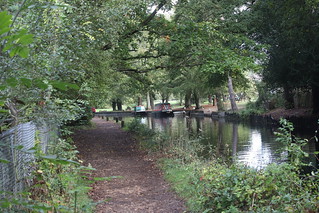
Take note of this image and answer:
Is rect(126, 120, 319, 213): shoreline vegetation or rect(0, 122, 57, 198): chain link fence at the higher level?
rect(0, 122, 57, 198): chain link fence

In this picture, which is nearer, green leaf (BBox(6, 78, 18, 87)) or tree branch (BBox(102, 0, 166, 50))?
green leaf (BBox(6, 78, 18, 87))

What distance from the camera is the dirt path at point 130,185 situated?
691cm

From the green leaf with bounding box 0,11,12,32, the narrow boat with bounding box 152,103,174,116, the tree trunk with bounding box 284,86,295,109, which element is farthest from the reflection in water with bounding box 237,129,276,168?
the narrow boat with bounding box 152,103,174,116

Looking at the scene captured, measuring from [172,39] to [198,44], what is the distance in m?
1.14

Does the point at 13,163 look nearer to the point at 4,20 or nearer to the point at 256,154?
the point at 4,20

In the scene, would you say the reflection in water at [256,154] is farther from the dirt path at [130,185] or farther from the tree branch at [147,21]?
the tree branch at [147,21]

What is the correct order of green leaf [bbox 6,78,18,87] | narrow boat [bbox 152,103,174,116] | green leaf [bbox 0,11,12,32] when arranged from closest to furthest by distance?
1. green leaf [bbox 0,11,12,32]
2. green leaf [bbox 6,78,18,87]
3. narrow boat [bbox 152,103,174,116]

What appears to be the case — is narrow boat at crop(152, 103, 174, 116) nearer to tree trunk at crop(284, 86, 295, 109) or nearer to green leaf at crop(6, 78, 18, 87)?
tree trunk at crop(284, 86, 295, 109)

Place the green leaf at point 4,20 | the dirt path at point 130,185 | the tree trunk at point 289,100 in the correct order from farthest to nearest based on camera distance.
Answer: the tree trunk at point 289,100
the dirt path at point 130,185
the green leaf at point 4,20

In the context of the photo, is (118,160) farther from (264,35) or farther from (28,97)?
(264,35)

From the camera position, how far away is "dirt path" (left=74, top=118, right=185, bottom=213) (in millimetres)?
6914

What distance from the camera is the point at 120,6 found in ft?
32.4

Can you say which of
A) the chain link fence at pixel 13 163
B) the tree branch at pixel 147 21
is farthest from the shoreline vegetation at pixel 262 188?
the tree branch at pixel 147 21

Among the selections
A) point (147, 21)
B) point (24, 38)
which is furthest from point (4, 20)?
point (147, 21)
